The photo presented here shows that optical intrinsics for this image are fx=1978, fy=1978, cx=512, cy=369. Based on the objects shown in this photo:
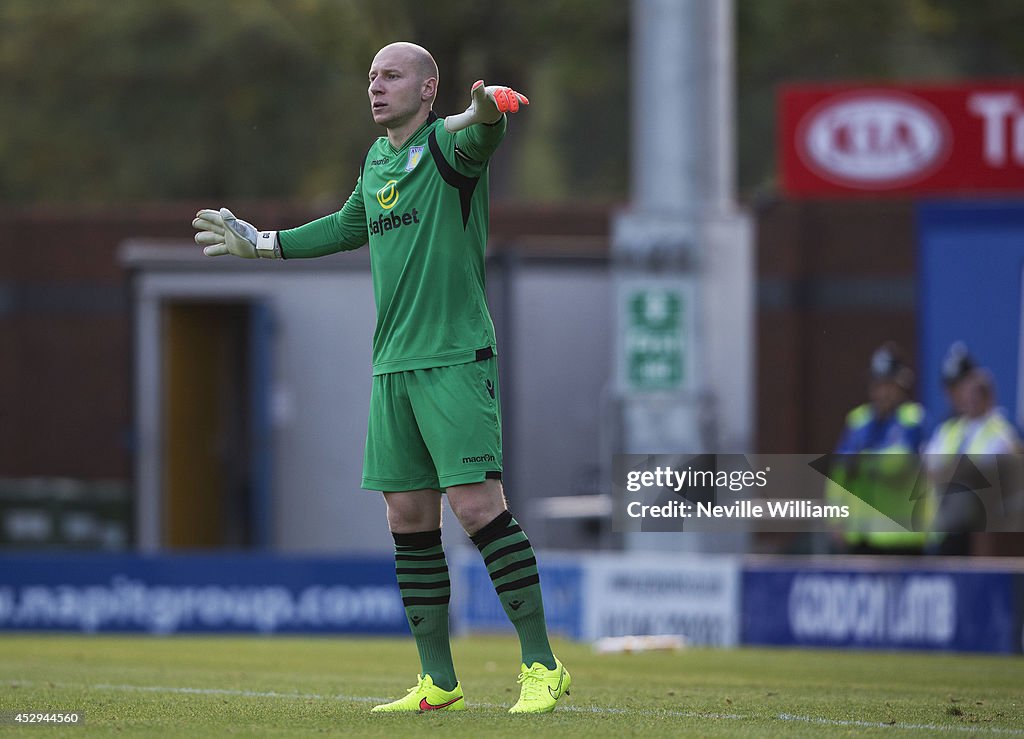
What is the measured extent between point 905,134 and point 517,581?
26.2ft

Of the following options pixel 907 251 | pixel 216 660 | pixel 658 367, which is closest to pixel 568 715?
A: pixel 216 660

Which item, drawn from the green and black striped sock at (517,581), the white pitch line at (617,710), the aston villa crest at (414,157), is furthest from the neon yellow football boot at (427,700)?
the aston villa crest at (414,157)

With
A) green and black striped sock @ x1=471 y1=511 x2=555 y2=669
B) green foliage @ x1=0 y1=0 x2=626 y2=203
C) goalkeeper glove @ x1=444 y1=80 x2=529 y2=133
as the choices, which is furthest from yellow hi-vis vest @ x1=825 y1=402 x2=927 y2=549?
green foliage @ x1=0 y1=0 x2=626 y2=203

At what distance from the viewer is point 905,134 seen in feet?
44.4

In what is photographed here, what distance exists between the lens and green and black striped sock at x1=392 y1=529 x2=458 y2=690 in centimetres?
656

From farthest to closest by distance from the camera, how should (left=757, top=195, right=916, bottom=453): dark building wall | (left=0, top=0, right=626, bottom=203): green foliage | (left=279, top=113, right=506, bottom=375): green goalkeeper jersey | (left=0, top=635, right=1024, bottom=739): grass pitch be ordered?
(left=0, top=0, right=626, bottom=203): green foliage → (left=757, top=195, right=916, bottom=453): dark building wall → (left=279, top=113, right=506, bottom=375): green goalkeeper jersey → (left=0, top=635, right=1024, bottom=739): grass pitch

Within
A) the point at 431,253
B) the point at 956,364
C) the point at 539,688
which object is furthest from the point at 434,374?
the point at 956,364

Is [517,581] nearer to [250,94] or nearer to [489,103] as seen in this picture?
[489,103]

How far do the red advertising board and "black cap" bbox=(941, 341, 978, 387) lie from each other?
1.28 metres

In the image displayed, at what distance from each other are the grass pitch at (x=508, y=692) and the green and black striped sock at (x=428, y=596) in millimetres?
216

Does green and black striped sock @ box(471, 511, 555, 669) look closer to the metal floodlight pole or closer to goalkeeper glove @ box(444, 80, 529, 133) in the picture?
goalkeeper glove @ box(444, 80, 529, 133)

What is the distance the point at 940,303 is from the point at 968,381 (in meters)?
0.79

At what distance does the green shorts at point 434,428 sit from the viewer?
6273mm

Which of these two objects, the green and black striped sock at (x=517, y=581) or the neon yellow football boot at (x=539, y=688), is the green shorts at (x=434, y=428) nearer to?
the green and black striped sock at (x=517, y=581)
